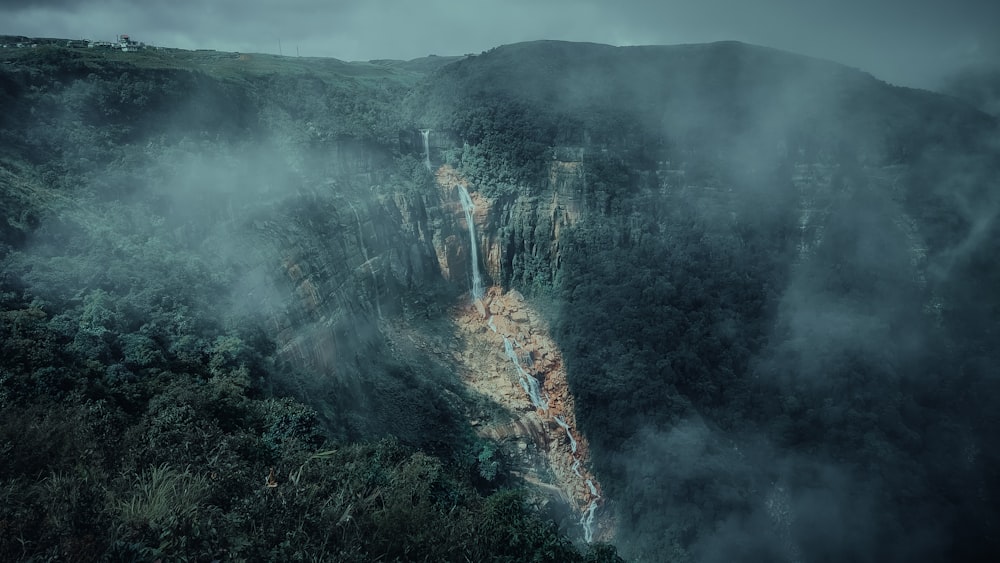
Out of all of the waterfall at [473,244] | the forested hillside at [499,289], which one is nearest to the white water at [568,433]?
the forested hillside at [499,289]

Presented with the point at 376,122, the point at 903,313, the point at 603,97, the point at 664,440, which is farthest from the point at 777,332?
the point at 376,122

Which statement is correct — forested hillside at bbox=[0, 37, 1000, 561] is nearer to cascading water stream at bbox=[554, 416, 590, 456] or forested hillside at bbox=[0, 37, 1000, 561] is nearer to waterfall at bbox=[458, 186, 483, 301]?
waterfall at bbox=[458, 186, 483, 301]

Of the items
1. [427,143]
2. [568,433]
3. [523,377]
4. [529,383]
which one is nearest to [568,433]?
[568,433]

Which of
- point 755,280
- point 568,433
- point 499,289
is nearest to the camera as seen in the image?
point 568,433

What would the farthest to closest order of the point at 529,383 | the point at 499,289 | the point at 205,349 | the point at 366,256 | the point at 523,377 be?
the point at 499,289 → the point at 523,377 → the point at 529,383 → the point at 366,256 → the point at 205,349

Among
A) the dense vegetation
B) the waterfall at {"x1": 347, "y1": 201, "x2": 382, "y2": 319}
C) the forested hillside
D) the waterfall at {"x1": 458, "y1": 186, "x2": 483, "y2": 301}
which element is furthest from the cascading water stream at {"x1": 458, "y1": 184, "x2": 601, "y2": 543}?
the waterfall at {"x1": 347, "y1": 201, "x2": 382, "y2": 319}

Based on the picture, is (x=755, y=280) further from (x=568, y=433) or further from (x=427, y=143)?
(x=427, y=143)
